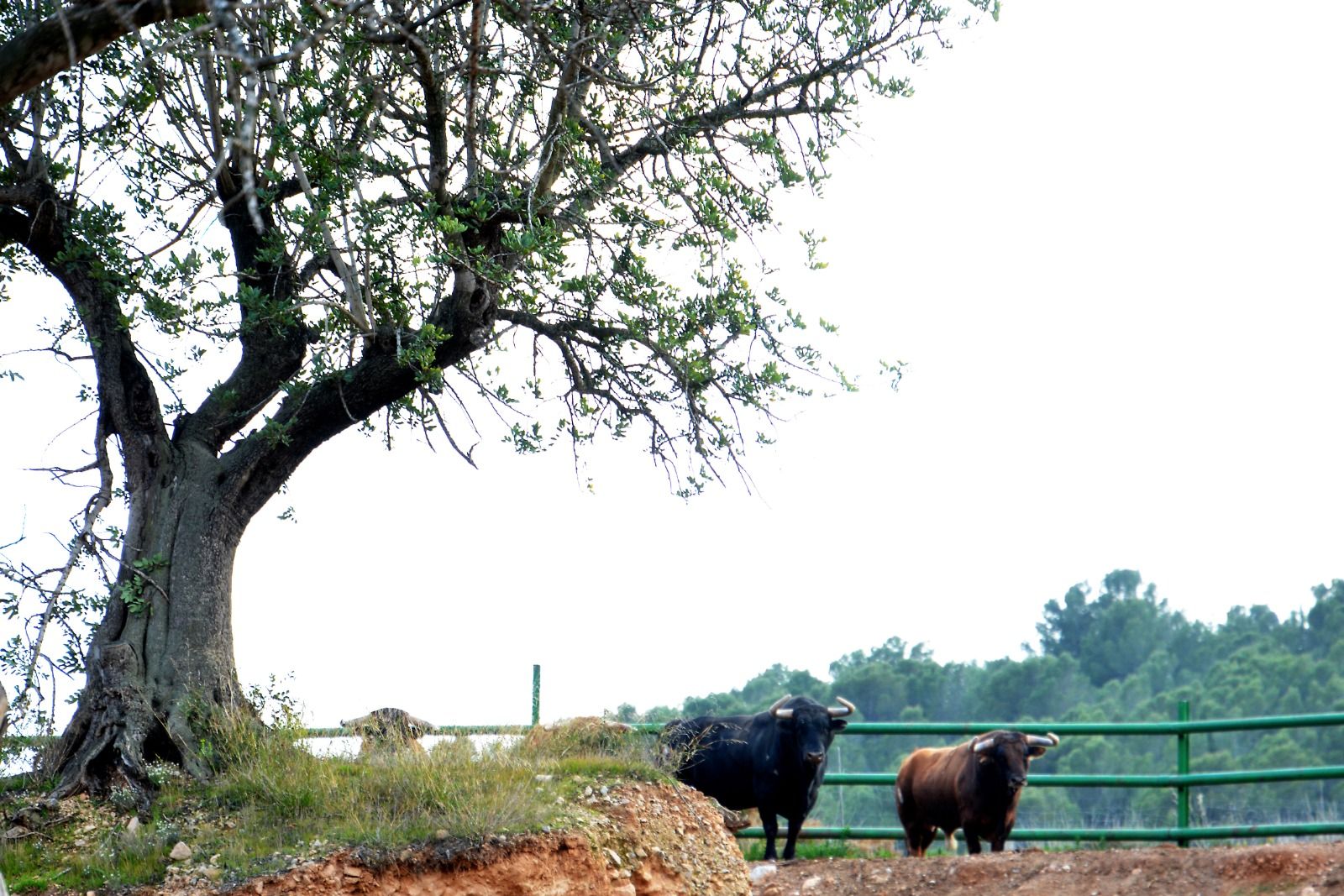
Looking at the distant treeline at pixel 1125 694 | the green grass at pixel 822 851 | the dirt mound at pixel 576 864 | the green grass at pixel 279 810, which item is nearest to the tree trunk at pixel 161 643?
the green grass at pixel 279 810

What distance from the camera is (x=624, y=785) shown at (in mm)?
11375

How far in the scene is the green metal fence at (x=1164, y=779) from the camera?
13336mm

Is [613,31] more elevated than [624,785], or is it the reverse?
[613,31]

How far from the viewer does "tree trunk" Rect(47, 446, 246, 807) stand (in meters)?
10.7

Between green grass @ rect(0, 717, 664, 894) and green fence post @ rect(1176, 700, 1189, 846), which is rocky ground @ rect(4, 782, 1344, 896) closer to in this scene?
green grass @ rect(0, 717, 664, 894)

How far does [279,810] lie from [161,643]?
2.03 metres

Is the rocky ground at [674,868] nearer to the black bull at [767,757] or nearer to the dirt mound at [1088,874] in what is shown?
the dirt mound at [1088,874]

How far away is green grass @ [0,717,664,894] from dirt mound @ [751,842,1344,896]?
2972 millimetres

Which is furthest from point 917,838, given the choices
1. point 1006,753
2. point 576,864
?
point 576,864

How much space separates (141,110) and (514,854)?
22.8 ft

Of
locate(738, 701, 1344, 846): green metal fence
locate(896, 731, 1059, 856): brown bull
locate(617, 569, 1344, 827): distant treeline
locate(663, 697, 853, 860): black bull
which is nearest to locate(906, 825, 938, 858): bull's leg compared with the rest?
locate(896, 731, 1059, 856): brown bull

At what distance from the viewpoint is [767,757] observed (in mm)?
14602

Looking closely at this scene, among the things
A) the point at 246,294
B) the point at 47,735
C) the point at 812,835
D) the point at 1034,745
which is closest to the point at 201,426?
the point at 246,294

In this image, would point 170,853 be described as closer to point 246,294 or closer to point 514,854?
point 514,854
